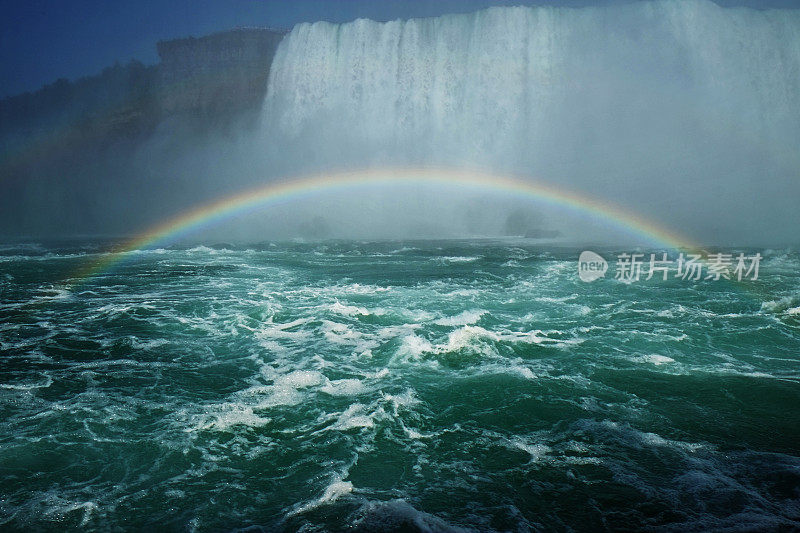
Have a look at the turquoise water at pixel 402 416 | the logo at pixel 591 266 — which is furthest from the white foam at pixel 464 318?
the logo at pixel 591 266

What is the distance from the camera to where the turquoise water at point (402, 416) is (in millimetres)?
3928

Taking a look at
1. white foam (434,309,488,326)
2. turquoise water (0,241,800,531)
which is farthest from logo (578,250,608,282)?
white foam (434,309,488,326)

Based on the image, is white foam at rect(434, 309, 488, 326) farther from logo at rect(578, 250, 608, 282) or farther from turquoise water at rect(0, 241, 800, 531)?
logo at rect(578, 250, 608, 282)

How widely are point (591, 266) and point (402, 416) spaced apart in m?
18.3

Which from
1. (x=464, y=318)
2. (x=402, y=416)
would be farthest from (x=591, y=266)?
(x=402, y=416)

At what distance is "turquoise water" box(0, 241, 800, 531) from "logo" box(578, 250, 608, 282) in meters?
5.59

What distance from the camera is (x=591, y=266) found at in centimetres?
2150

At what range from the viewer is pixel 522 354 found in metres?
8.30

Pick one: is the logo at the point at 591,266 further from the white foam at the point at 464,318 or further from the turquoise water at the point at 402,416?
the white foam at the point at 464,318

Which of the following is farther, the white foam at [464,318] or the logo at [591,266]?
the logo at [591,266]

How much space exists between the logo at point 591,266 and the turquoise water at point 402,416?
5.59m

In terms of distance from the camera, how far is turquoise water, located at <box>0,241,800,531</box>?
155 inches

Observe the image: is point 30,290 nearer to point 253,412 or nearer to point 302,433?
point 253,412

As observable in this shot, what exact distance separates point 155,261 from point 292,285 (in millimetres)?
12513
